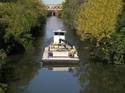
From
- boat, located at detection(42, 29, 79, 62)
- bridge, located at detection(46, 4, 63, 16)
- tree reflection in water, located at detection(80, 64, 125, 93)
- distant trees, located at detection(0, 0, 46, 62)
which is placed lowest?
tree reflection in water, located at detection(80, 64, 125, 93)

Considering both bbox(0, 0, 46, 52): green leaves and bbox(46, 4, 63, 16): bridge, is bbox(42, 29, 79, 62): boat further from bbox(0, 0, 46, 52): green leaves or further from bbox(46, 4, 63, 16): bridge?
bbox(46, 4, 63, 16): bridge

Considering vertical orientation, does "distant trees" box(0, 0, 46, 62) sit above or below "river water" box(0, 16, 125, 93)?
above

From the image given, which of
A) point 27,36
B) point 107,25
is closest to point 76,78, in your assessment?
point 107,25

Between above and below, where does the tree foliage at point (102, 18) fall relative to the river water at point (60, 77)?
above

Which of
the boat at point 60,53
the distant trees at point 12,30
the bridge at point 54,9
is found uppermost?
the bridge at point 54,9

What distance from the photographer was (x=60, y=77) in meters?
36.8

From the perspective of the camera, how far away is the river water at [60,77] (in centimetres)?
3216

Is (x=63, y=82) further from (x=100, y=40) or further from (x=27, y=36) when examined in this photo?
(x=27, y=36)

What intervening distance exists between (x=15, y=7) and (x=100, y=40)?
1512 cm

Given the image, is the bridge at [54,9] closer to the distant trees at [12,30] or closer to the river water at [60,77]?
the distant trees at [12,30]

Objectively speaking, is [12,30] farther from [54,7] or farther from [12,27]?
[54,7]

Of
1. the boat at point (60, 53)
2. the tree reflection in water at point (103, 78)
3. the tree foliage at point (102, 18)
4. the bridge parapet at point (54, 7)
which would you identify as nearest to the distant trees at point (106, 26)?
the tree foliage at point (102, 18)

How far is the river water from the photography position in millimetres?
32156

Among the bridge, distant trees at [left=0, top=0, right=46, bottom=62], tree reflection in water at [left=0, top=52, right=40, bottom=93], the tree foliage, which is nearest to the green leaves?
distant trees at [left=0, top=0, right=46, bottom=62]
